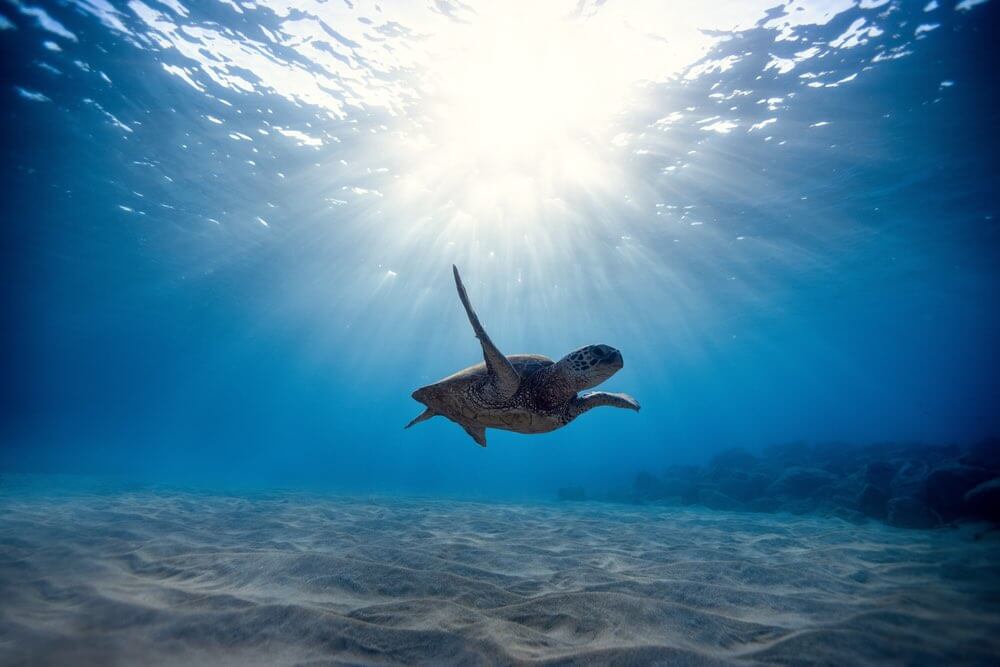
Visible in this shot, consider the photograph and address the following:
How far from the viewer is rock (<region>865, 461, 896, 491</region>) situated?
1241 cm

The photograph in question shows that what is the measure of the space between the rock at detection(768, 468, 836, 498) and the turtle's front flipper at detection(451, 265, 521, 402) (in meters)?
15.9

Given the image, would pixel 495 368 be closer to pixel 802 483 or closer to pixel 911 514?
pixel 911 514

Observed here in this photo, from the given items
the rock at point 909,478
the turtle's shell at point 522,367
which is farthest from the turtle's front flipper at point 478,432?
the rock at point 909,478

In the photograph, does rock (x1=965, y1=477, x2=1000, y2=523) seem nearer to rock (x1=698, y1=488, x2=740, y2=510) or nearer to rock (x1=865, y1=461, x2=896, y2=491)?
rock (x1=865, y1=461, x2=896, y2=491)

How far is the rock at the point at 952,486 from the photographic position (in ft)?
28.3

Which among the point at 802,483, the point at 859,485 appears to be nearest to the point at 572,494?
the point at 802,483

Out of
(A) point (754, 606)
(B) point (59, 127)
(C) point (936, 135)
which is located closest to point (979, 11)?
(C) point (936, 135)

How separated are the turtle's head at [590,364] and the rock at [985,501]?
941 centimetres

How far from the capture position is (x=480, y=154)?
16531mm

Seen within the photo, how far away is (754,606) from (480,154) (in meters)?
17.0

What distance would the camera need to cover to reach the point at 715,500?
53.4 feet

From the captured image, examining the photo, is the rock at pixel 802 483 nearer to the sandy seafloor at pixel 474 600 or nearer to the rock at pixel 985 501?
the rock at pixel 985 501

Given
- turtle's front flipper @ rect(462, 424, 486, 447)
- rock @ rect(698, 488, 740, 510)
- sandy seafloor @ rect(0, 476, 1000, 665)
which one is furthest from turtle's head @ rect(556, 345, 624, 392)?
→ rock @ rect(698, 488, 740, 510)

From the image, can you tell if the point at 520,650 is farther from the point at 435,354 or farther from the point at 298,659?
the point at 435,354
